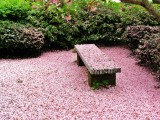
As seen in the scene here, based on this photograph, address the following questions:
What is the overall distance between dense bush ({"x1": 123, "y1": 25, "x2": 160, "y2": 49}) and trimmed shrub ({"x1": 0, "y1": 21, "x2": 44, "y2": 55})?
209 cm

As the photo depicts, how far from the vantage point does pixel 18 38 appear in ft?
28.1

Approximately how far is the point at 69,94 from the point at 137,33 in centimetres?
322

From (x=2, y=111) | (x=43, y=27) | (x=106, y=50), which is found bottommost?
(x=106, y=50)

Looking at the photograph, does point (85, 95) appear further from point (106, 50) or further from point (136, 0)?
point (106, 50)

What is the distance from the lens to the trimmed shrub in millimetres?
8555

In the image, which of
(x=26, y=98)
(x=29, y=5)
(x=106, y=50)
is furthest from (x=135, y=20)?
(x=26, y=98)

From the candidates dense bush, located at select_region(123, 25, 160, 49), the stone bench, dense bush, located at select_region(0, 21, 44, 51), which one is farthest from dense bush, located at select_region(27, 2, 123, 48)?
the stone bench

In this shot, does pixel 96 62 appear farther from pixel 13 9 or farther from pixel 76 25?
pixel 13 9

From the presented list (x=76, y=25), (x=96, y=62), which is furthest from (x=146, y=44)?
(x=76, y=25)

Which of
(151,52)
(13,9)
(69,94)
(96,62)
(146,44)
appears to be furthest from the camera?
(13,9)

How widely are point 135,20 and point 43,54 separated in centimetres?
262

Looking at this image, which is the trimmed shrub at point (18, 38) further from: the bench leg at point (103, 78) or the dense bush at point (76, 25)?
the bench leg at point (103, 78)

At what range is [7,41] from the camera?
852 centimetres

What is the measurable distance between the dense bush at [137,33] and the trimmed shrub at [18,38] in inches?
82.5
